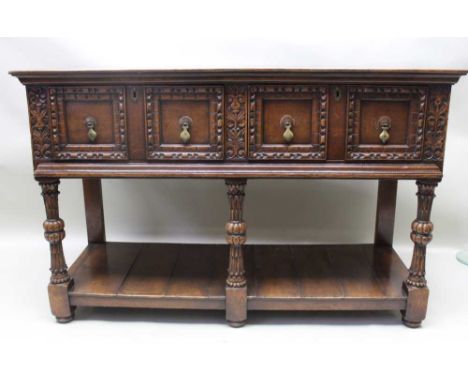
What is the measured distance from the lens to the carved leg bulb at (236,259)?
2.67 m

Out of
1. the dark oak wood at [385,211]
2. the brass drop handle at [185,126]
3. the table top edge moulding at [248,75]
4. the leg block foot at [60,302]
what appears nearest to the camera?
the table top edge moulding at [248,75]

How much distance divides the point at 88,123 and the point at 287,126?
92 centimetres

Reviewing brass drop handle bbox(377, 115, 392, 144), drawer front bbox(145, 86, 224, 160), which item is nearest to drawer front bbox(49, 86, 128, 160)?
drawer front bbox(145, 86, 224, 160)

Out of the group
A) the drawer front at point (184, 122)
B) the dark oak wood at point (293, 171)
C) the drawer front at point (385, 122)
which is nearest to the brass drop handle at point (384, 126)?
the drawer front at point (385, 122)

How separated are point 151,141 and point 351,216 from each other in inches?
74.1

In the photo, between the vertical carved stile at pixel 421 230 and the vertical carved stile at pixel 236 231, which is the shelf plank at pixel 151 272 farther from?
the vertical carved stile at pixel 421 230

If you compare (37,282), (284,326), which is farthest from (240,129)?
(37,282)

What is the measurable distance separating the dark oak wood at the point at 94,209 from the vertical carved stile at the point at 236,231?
109 centimetres

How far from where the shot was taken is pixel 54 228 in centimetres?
276

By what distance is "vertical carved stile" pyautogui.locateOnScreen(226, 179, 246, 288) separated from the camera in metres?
2.66

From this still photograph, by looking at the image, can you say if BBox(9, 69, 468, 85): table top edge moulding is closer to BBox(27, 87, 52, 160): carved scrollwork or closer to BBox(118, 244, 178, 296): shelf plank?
BBox(27, 87, 52, 160): carved scrollwork

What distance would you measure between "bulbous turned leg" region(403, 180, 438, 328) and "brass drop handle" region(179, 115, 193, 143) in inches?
Result: 43.6

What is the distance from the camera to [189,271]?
123 inches

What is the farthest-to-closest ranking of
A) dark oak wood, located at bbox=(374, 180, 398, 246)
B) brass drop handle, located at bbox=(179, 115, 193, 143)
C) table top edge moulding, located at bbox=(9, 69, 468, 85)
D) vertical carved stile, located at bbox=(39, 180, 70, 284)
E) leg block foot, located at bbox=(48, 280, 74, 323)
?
dark oak wood, located at bbox=(374, 180, 398, 246) → leg block foot, located at bbox=(48, 280, 74, 323) → vertical carved stile, located at bbox=(39, 180, 70, 284) → brass drop handle, located at bbox=(179, 115, 193, 143) → table top edge moulding, located at bbox=(9, 69, 468, 85)
